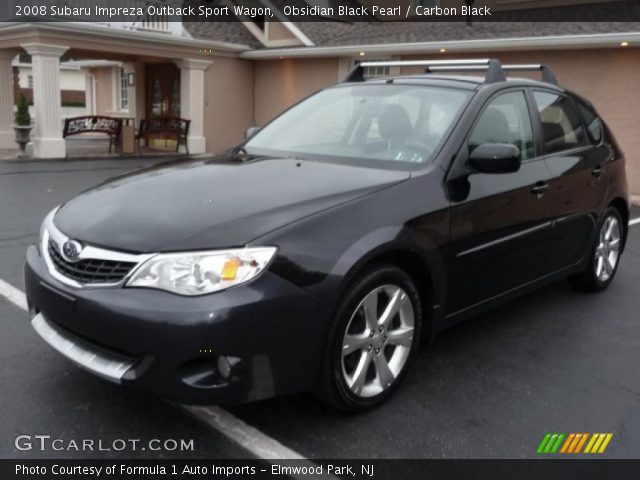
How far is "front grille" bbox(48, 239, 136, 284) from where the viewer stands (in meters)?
Result: 2.75

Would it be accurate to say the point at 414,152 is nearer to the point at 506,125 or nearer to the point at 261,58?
the point at 506,125

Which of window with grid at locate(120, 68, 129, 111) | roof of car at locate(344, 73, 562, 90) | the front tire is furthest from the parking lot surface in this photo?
window with grid at locate(120, 68, 129, 111)

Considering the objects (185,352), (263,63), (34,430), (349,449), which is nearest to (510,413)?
(349,449)

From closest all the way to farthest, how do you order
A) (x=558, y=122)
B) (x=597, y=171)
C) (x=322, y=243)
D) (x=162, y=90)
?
(x=322, y=243), (x=558, y=122), (x=597, y=171), (x=162, y=90)

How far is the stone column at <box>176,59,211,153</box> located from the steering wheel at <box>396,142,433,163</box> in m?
15.1

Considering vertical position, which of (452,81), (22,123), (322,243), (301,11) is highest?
(301,11)

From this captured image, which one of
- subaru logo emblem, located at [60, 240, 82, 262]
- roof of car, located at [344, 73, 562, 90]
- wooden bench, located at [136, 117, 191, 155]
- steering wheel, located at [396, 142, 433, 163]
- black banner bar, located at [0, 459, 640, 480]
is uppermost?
roof of car, located at [344, 73, 562, 90]

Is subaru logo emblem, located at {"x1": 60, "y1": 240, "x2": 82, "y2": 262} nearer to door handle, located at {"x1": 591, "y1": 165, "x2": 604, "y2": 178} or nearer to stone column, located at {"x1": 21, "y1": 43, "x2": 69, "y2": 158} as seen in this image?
door handle, located at {"x1": 591, "y1": 165, "x2": 604, "y2": 178}

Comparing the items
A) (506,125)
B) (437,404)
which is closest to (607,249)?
(506,125)

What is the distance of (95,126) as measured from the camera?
691 inches

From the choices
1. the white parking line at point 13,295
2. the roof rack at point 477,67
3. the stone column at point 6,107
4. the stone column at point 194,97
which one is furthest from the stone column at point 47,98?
the roof rack at point 477,67

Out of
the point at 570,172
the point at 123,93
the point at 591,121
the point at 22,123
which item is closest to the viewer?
the point at 570,172

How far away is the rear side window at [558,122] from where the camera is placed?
456 cm

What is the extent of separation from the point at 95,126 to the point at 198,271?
53.0ft
